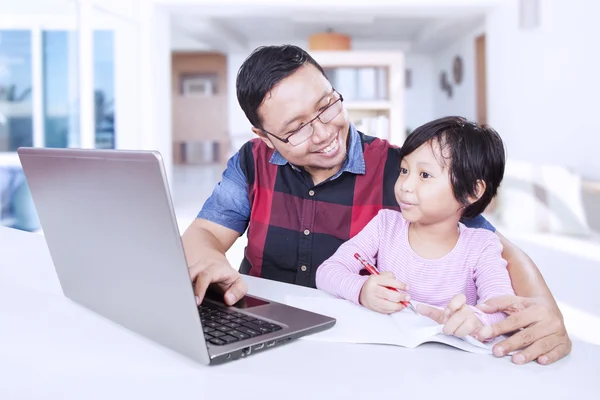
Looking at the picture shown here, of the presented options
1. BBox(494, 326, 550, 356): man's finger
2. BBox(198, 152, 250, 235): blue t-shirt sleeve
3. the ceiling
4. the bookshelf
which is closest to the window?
the ceiling

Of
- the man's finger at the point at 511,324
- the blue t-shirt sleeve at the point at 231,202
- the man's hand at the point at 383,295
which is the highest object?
the blue t-shirt sleeve at the point at 231,202

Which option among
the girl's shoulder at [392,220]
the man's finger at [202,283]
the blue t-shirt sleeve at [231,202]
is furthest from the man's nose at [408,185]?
the blue t-shirt sleeve at [231,202]

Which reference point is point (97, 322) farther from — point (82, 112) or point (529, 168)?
point (82, 112)

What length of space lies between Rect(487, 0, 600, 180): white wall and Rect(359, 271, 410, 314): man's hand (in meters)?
4.15

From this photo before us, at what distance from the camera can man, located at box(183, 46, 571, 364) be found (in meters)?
1.40

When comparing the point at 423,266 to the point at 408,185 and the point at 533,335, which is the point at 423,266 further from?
the point at 533,335

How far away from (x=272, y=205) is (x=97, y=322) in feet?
2.42

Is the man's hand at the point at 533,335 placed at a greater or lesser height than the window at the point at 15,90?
lesser

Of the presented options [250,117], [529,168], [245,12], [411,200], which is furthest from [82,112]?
[411,200]

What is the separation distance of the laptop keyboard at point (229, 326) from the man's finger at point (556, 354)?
0.33 meters

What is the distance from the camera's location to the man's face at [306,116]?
1.39 m

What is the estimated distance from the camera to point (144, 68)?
6.80m

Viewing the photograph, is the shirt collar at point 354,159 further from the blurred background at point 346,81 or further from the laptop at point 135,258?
the blurred background at point 346,81

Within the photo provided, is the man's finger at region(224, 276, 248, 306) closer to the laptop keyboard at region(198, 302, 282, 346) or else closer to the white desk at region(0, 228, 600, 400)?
the laptop keyboard at region(198, 302, 282, 346)
